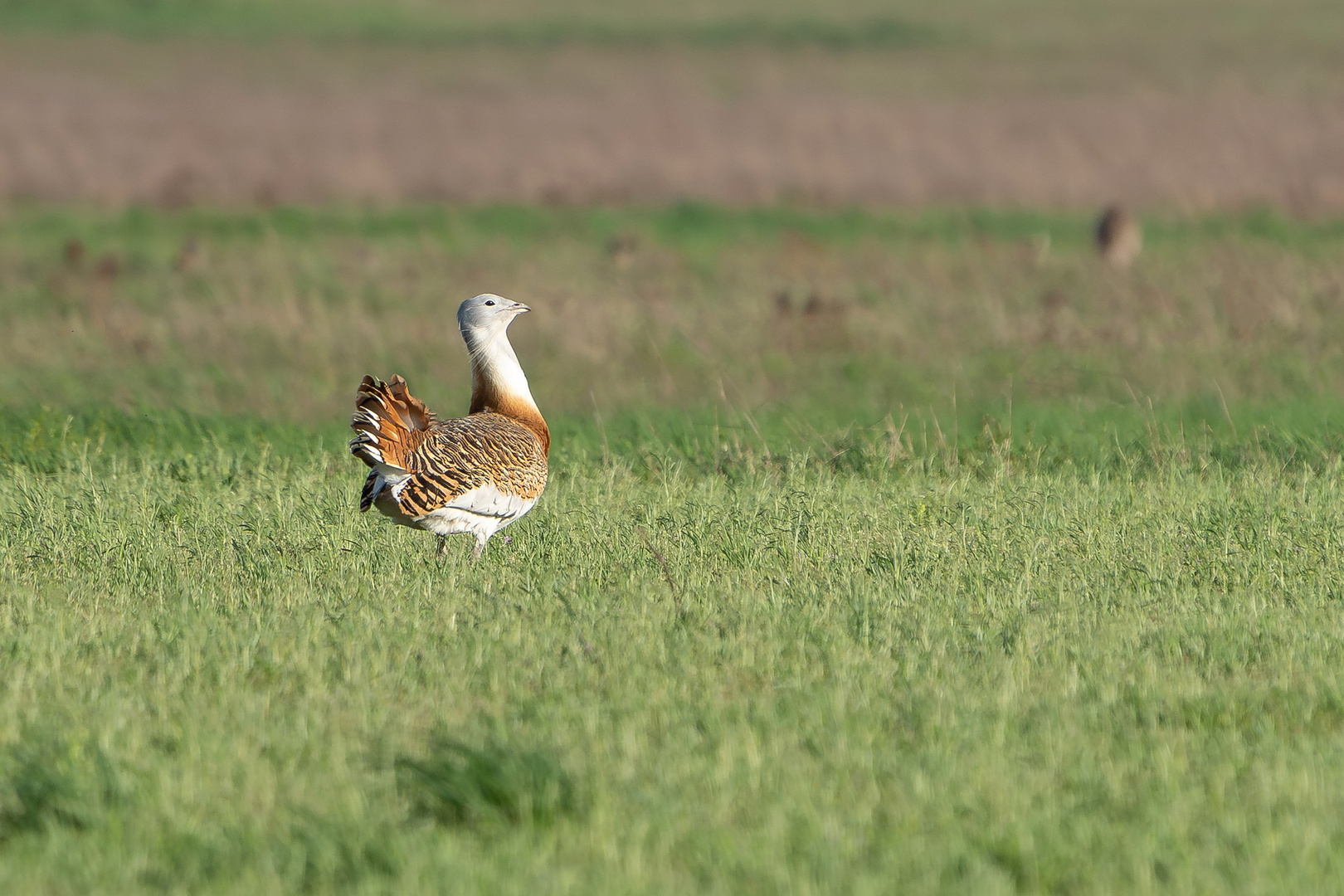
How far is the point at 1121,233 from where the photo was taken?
21609 millimetres

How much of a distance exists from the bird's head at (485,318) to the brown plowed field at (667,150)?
20.4m

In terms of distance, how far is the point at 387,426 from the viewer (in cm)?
675

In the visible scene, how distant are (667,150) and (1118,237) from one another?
13206 millimetres

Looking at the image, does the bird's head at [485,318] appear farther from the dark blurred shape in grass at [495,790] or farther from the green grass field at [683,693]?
the dark blurred shape in grass at [495,790]

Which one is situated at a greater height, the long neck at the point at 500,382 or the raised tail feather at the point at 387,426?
the long neck at the point at 500,382

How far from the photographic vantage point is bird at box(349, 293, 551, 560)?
670 cm

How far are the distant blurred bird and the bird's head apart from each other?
14.7 meters

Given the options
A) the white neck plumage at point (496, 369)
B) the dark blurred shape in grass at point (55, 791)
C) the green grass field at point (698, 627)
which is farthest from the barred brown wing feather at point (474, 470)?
the dark blurred shape in grass at point (55, 791)

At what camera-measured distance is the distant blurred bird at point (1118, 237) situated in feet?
69.9

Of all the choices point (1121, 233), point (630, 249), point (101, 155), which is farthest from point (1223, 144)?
point (101, 155)

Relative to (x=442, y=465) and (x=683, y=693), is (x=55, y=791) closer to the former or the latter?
(x=683, y=693)

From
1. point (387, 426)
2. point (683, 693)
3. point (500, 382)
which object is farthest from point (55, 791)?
point (500, 382)

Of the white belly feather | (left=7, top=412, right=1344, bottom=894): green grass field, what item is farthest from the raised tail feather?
(left=7, top=412, right=1344, bottom=894): green grass field

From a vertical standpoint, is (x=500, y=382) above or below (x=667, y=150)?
below
